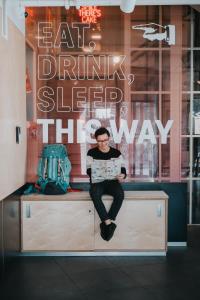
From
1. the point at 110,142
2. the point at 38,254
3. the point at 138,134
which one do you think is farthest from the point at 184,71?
the point at 38,254

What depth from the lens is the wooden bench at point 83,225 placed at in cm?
461

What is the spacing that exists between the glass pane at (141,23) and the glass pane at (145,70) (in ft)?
0.39

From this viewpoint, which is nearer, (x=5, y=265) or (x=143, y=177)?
(x=5, y=265)

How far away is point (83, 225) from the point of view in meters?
4.61

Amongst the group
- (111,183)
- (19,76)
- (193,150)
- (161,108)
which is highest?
(19,76)

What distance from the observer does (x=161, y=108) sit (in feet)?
17.1

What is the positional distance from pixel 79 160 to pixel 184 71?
1.84m

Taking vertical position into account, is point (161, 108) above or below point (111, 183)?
above

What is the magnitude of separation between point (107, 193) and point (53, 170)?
0.73 metres

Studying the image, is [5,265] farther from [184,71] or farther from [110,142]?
[184,71]

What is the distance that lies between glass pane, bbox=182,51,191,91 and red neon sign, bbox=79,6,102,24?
1.27 metres

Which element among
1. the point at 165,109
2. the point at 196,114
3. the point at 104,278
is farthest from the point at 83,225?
the point at 196,114

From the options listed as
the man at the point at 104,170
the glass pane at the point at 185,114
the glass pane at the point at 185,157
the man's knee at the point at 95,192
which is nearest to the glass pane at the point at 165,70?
the glass pane at the point at 185,114

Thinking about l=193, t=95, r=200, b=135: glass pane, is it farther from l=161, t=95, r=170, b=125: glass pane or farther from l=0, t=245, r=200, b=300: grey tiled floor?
l=0, t=245, r=200, b=300: grey tiled floor
